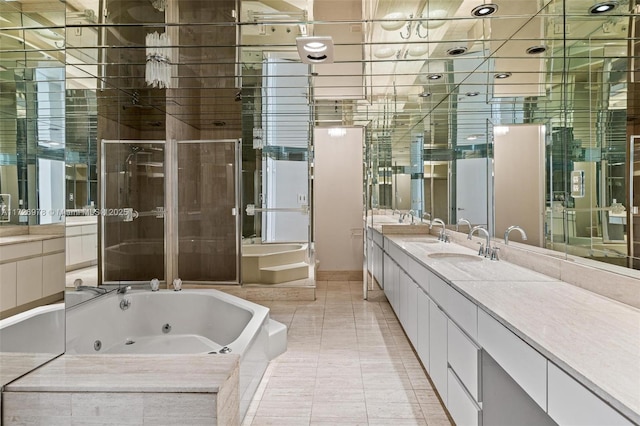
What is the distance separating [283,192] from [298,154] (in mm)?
529

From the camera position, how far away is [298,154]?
463 centimetres

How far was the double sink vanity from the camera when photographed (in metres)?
0.87

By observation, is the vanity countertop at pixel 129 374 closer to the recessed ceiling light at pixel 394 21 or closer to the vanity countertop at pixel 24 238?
the vanity countertop at pixel 24 238

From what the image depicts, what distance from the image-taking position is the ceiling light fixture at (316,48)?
2.55 meters

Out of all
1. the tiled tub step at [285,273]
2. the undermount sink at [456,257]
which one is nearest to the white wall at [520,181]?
the undermount sink at [456,257]

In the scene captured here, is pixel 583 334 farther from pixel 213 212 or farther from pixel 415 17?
pixel 213 212

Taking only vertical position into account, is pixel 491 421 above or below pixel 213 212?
below

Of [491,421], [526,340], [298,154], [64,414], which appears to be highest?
[298,154]

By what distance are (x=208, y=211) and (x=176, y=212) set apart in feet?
1.30

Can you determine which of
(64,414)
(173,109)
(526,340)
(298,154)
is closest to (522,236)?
(526,340)

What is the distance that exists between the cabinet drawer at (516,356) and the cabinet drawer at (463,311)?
55 millimetres

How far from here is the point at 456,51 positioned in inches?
117

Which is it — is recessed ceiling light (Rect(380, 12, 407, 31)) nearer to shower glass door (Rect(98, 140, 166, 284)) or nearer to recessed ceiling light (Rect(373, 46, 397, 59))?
recessed ceiling light (Rect(373, 46, 397, 59))

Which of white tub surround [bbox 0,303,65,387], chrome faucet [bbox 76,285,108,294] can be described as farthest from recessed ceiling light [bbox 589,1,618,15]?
chrome faucet [bbox 76,285,108,294]
